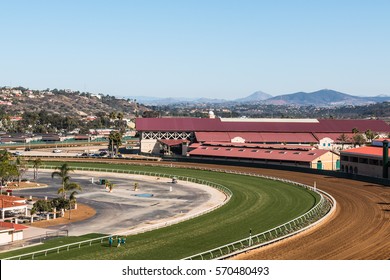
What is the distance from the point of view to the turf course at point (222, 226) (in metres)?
42.0

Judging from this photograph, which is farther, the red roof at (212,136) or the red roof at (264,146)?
the red roof at (212,136)

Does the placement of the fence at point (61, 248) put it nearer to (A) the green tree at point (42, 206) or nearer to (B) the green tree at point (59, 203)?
(B) the green tree at point (59, 203)

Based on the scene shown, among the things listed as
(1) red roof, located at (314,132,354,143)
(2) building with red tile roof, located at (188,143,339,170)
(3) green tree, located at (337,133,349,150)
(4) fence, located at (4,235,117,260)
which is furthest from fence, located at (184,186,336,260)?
(1) red roof, located at (314,132,354,143)

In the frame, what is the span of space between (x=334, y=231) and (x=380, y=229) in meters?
4.40

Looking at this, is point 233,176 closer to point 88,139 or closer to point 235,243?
point 235,243

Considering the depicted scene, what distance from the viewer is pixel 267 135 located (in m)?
136

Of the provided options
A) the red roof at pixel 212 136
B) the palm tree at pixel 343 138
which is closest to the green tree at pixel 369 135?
the palm tree at pixel 343 138

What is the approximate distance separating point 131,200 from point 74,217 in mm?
11993

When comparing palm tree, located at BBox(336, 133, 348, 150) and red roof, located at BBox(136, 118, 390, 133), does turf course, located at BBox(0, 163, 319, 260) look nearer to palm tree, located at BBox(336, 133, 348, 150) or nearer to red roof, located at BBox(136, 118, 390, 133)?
red roof, located at BBox(136, 118, 390, 133)

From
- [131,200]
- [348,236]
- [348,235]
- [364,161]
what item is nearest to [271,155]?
[364,161]

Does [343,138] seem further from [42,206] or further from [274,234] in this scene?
[42,206]

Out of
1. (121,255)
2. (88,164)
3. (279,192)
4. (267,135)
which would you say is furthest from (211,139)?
(121,255)

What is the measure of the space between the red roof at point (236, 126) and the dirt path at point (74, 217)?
229 feet

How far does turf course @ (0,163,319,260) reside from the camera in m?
42.0
